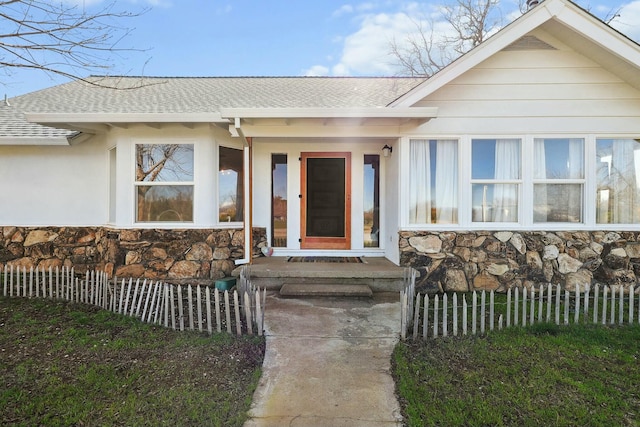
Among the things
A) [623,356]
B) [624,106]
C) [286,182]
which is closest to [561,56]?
[624,106]

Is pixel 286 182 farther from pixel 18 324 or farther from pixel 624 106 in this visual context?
pixel 624 106

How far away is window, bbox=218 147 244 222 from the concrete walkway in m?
2.26

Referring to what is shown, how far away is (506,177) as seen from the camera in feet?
19.8

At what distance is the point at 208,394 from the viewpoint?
2902 mm

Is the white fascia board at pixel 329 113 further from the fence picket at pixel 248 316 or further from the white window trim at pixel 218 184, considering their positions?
the fence picket at pixel 248 316

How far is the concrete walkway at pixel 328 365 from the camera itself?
270 cm

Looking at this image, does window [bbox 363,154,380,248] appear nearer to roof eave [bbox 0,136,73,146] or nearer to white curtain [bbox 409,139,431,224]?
white curtain [bbox 409,139,431,224]

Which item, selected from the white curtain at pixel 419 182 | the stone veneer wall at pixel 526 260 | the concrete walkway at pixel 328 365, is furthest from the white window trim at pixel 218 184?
the stone veneer wall at pixel 526 260

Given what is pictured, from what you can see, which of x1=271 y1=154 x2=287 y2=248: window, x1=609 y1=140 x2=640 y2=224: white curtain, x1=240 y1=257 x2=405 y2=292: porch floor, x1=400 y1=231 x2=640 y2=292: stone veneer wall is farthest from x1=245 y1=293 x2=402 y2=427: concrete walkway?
x1=609 y1=140 x2=640 y2=224: white curtain

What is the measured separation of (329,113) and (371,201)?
2682 millimetres

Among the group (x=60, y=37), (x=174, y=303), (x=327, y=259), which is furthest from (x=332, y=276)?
(x=60, y=37)

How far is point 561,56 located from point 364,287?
5.22 m

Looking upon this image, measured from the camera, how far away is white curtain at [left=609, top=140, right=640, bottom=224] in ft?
19.9

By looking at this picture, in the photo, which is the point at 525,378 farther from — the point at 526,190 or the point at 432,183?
the point at 526,190
